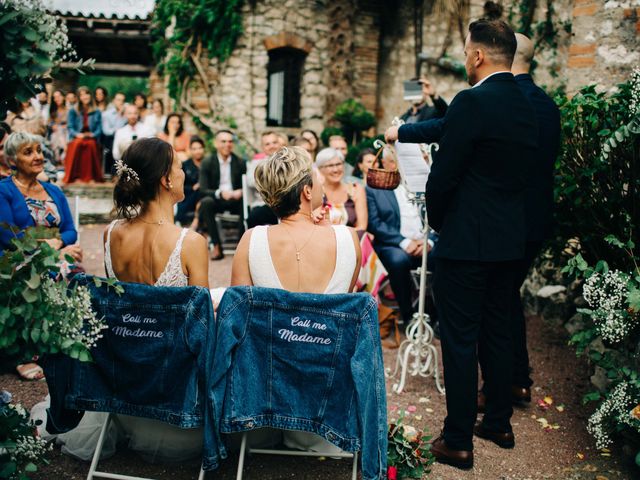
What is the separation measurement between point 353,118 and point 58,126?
19.2 feet

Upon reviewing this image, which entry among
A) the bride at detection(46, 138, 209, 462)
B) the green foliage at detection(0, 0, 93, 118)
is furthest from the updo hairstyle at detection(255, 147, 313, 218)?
the green foliage at detection(0, 0, 93, 118)

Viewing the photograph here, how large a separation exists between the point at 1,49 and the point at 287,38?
982 centimetres

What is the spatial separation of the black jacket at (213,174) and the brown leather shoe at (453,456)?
5851 mm

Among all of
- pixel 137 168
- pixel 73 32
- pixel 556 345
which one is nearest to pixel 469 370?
pixel 137 168

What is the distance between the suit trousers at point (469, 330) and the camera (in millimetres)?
3193

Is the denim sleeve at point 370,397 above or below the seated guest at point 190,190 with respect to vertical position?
below

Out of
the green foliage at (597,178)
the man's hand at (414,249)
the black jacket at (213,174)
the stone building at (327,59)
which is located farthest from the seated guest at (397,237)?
the stone building at (327,59)

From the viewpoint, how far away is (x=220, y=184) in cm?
869

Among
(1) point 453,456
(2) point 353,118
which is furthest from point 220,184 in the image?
(1) point 453,456

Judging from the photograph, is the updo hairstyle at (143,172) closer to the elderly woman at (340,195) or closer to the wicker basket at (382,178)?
the wicker basket at (382,178)

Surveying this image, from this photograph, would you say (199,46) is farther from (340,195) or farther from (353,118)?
(340,195)

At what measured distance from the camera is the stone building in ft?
36.1

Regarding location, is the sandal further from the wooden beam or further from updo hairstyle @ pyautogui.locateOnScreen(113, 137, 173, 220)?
the wooden beam

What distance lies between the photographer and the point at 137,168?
2996 mm
